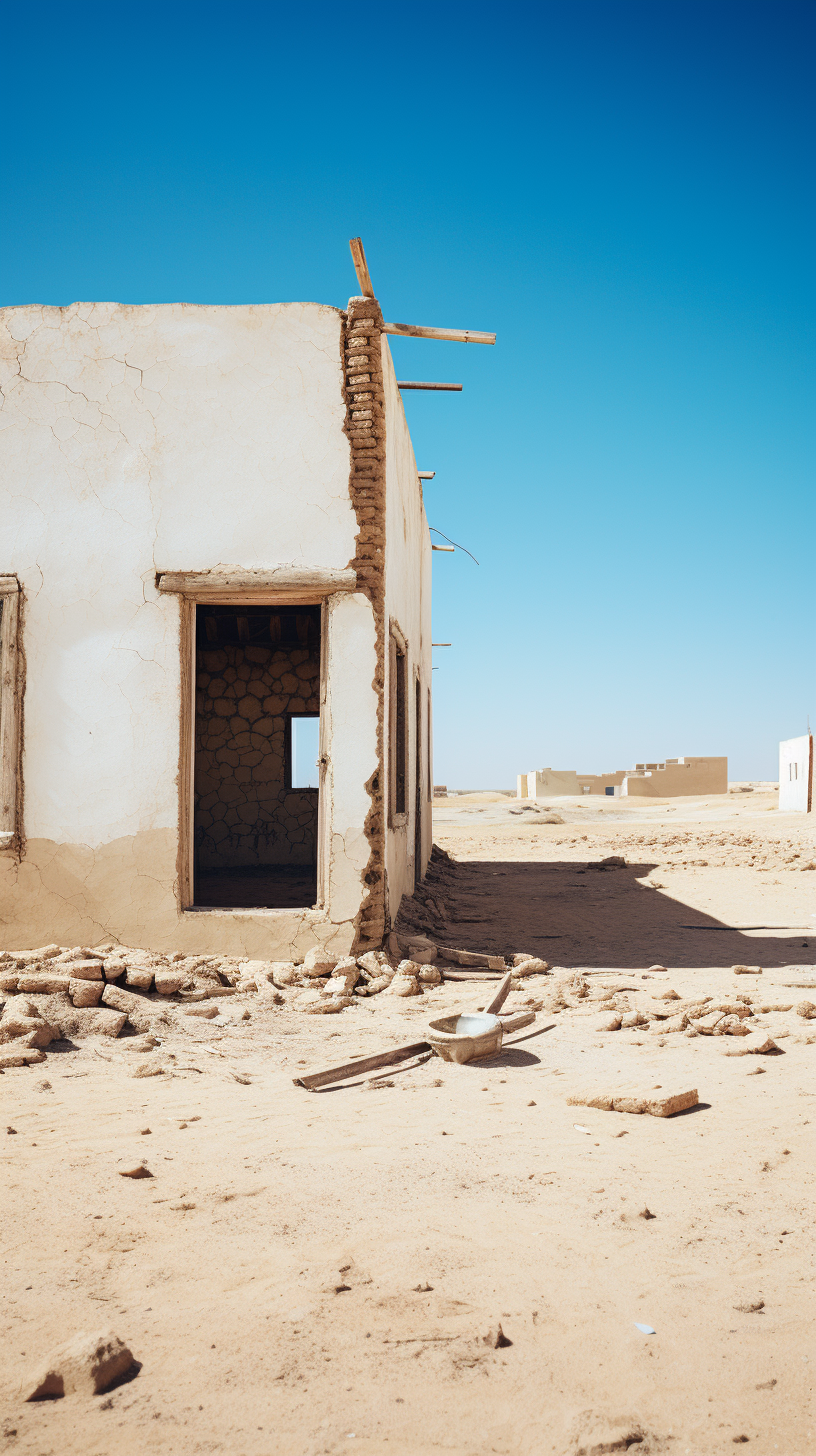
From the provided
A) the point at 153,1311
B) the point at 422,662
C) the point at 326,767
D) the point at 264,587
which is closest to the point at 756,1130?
the point at 153,1311

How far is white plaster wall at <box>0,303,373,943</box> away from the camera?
683 centimetres

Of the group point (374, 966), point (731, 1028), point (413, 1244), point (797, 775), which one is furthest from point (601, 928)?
point (797, 775)

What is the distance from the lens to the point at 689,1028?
529 centimetres

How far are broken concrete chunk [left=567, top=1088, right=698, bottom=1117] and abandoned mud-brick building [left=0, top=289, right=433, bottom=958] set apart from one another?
278 cm

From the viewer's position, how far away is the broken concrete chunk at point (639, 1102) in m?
3.94

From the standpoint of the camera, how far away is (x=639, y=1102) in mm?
3996

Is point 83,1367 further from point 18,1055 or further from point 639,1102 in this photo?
point 18,1055

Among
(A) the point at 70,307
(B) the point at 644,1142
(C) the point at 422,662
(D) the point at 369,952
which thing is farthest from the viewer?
(C) the point at 422,662

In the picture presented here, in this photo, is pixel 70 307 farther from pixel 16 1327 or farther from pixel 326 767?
pixel 16 1327

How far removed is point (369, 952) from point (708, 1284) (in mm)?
4239

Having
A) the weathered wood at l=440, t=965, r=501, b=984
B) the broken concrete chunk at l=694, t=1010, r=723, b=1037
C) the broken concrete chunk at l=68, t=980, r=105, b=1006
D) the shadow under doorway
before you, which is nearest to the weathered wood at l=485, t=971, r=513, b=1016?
the weathered wood at l=440, t=965, r=501, b=984

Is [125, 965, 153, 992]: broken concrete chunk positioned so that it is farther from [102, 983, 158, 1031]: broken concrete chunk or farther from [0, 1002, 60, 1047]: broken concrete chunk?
[0, 1002, 60, 1047]: broken concrete chunk

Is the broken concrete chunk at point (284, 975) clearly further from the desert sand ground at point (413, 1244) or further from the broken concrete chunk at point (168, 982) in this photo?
the broken concrete chunk at point (168, 982)

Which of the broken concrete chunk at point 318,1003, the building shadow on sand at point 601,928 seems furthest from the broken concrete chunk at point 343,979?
the building shadow on sand at point 601,928
